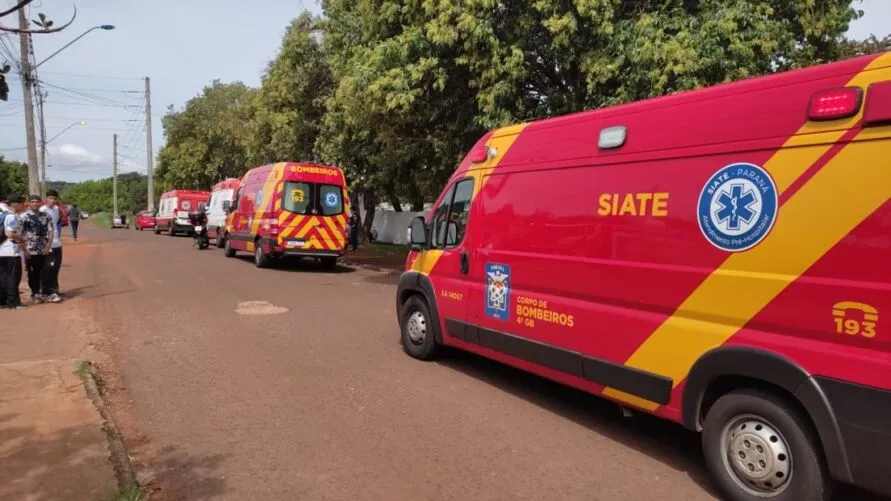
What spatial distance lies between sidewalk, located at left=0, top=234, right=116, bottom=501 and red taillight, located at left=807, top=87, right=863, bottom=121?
434cm

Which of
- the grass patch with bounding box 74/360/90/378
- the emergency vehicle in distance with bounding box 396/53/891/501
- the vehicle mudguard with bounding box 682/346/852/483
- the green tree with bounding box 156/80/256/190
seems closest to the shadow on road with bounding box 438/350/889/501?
the emergency vehicle in distance with bounding box 396/53/891/501

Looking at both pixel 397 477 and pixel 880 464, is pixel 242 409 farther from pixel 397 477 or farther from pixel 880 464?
pixel 880 464

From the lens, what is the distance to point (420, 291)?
6789 millimetres

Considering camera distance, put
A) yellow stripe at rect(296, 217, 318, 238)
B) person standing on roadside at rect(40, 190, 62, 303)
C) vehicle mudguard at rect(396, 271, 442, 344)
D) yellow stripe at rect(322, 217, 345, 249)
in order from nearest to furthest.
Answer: vehicle mudguard at rect(396, 271, 442, 344), person standing on roadside at rect(40, 190, 62, 303), yellow stripe at rect(296, 217, 318, 238), yellow stripe at rect(322, 217, 345, 249)

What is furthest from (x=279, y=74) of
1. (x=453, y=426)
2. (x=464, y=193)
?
(x=453, y=426)

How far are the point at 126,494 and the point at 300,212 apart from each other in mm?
12499

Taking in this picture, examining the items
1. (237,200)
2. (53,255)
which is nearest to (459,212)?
(53,255)

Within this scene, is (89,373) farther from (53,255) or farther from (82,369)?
(53,255)

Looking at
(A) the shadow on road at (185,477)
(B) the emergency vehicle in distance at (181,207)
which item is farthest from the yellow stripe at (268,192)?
(B) the emergency vehicle in distance at (181,207)

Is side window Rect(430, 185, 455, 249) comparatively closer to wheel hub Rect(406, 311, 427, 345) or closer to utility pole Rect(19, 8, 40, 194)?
wheel hub Rect(406, 311, 427, 345)

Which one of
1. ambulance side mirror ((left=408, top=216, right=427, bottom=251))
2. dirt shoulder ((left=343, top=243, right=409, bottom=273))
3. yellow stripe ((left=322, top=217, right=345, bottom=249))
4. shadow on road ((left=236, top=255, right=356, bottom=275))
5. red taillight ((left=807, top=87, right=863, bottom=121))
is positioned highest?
red taillight ((left=807, top=87, right=863, bottom=121))

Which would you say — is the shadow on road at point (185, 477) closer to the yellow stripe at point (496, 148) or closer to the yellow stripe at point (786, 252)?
the yellow stripe at point (786, 252)

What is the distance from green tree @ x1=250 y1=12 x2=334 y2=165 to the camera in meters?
19.3

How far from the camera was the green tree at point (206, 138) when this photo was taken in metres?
40.8
